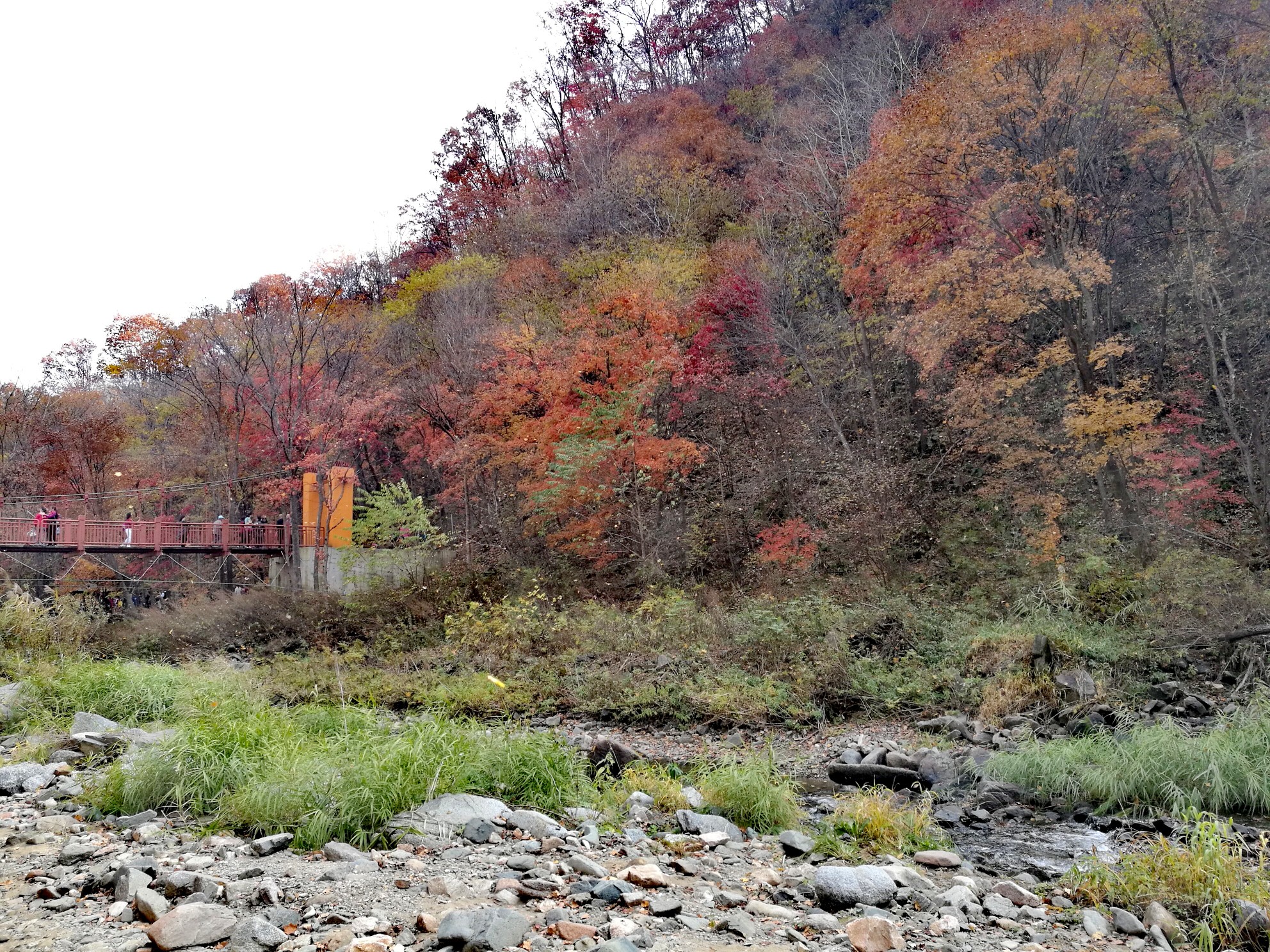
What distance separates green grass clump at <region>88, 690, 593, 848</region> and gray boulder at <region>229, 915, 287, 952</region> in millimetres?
1443

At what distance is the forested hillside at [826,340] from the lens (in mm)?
13031

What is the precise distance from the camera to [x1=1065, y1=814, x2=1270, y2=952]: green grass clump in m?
4.20

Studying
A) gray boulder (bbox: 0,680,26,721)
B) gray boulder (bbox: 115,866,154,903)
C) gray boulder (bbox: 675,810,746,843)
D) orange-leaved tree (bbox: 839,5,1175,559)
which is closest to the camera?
gray boulder (bbox: 115,866,154,903)

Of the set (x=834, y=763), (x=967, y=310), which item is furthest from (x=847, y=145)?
(x=834, y=763)

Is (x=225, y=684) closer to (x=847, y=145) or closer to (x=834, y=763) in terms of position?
(x=834, y=763)

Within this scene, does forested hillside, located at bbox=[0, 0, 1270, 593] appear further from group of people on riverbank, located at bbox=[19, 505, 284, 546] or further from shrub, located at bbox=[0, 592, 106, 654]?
shrub, located at bbox=[0, 592, 106, 654]

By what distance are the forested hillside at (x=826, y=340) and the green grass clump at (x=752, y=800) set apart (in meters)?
8.51

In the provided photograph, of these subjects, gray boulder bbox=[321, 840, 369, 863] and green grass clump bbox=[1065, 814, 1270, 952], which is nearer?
green grass clump bbox=[1065, 814, 1270, 952]

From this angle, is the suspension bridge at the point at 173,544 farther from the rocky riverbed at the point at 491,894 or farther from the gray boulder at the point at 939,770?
the gray boulder at the point at 939,770

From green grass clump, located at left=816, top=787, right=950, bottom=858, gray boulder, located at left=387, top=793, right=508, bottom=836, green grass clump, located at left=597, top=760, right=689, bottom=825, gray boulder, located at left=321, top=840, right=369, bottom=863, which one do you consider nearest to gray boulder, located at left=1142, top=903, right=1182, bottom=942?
green grass clump, located at left=816, top=787, right=950, bottom=858

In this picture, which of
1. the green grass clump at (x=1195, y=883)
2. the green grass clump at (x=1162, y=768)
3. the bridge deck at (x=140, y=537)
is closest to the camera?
the green grass clump at (x=1195, y=883)

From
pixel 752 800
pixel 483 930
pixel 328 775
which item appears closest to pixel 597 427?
pixel 752 800

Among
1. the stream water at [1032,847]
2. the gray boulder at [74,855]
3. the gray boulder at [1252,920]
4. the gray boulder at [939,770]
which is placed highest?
the gray boulder at [74,855]

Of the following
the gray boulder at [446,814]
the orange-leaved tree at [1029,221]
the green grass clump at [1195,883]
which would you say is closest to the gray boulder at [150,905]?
the gray boulder at [446,814]
